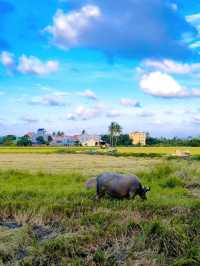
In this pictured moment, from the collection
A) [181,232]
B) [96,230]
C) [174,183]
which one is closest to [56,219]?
[96,230]

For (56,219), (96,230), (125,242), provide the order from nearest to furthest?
(125,242) < (96,230) < (56,219)

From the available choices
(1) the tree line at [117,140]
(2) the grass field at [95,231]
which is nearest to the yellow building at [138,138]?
(1) the tree line at [117,140]

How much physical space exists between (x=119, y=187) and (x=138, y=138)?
3928 inches

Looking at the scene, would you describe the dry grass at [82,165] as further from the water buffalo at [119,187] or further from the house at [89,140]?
the house at [89,140]

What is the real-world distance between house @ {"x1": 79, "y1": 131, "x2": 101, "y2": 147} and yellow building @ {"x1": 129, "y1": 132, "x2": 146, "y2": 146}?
8.78 metres

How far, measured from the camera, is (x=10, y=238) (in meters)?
6.92

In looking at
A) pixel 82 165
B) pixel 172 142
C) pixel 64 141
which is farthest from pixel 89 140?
pixel 82 165

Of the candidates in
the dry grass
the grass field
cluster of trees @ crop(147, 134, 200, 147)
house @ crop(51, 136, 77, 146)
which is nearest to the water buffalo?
the grass field

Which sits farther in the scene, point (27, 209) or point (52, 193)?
point (52, 193)

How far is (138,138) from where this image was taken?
361 ft

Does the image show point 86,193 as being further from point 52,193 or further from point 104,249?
point 104,249

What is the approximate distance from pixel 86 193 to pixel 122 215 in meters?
3.15

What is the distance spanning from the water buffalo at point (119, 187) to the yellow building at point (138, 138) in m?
92.6

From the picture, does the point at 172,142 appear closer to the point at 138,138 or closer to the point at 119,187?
the point at 138,138
